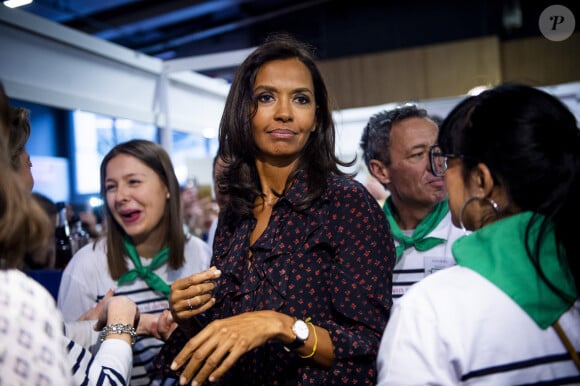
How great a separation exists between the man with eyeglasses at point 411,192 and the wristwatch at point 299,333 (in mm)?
Answer: 880

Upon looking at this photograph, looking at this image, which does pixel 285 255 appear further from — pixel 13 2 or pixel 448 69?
pixel 448 69

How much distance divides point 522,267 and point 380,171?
4.69 feet

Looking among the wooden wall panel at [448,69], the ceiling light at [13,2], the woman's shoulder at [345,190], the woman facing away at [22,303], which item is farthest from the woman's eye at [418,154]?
the wooden wall panel at [448,69]

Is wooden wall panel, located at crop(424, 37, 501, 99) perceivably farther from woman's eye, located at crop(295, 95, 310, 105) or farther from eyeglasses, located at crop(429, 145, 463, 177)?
woman's eye, located at crop(295, 95, 310, 105)

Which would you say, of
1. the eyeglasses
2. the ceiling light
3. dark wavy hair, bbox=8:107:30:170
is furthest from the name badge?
the ceiling light

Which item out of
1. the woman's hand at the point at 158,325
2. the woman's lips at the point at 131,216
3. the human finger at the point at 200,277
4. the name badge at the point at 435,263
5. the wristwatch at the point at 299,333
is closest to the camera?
the wristwatch at the point at 299,333

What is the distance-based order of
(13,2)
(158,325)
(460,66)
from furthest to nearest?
(460,66)
(13,2)
(158,325)

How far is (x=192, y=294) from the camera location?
1.34 m

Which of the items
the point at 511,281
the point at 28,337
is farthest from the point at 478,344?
the point at 28,337

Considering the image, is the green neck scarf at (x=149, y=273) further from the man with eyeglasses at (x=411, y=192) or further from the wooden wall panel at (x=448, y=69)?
the wooden wall panel at (x=448, y=69)

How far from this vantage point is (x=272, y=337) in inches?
46.0

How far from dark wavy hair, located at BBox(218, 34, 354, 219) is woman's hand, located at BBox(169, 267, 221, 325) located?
29 centimetres

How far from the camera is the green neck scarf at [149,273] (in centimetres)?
221

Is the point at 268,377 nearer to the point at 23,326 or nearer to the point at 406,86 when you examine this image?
the point at 23,326
